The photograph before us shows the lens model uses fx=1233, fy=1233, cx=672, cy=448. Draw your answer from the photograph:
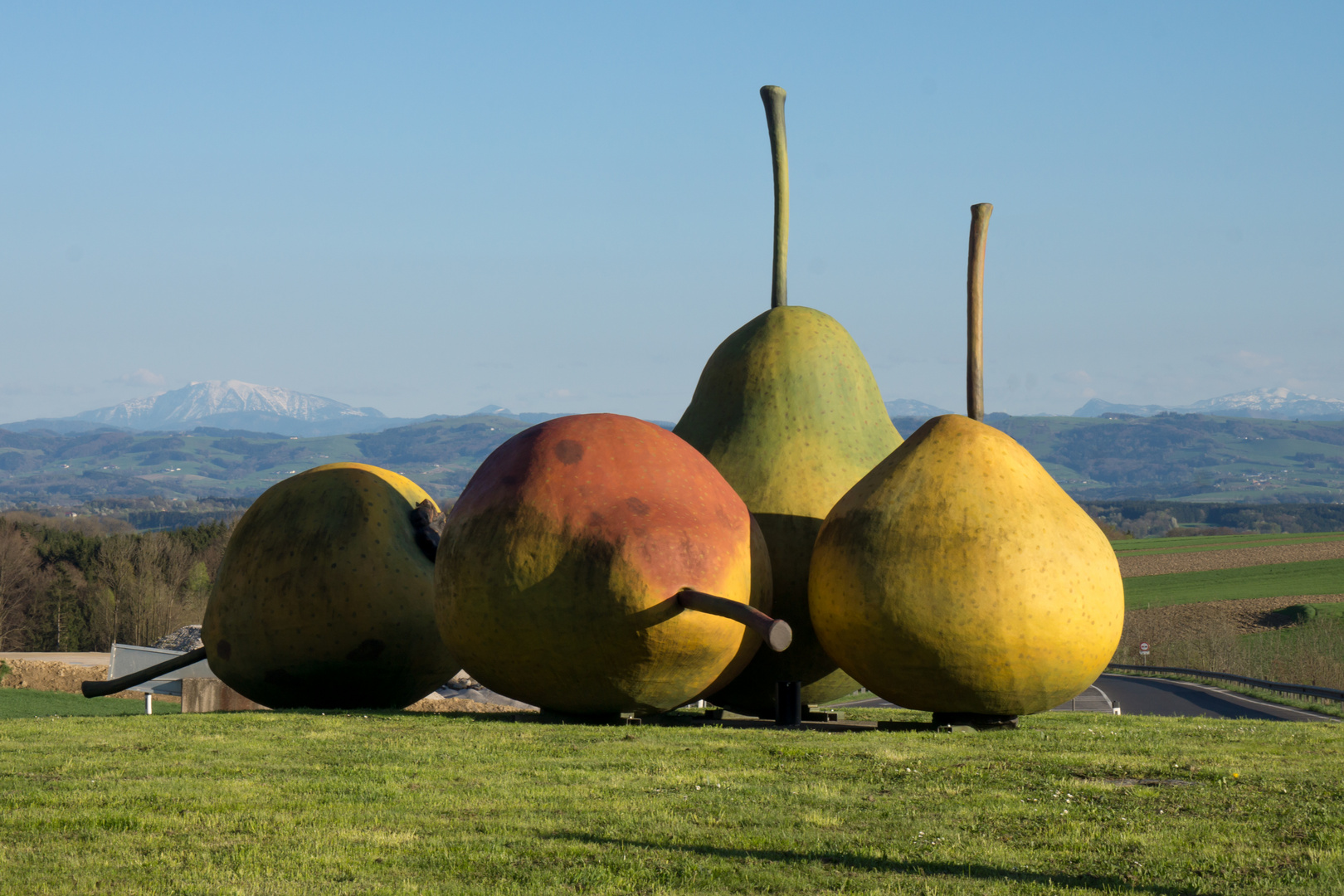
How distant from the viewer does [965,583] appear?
478 inches

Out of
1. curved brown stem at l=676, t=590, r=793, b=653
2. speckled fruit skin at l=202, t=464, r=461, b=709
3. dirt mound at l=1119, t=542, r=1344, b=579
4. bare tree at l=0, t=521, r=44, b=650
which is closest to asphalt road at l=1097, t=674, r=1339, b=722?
speckled fruit skin at l=202, t=464, r=461, b=709

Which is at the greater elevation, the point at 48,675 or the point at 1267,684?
the point at 1267,684

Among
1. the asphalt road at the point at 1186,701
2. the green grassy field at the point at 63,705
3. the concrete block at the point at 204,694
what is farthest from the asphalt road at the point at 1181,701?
the concrete block at the point at 204,694

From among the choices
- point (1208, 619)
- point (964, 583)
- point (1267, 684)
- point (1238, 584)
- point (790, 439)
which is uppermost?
point (790, 439)

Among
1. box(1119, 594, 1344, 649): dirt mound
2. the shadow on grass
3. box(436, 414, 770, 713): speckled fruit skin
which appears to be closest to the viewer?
the shadow on grass

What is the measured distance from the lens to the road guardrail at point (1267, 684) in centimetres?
3678

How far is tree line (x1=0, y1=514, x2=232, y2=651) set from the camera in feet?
251

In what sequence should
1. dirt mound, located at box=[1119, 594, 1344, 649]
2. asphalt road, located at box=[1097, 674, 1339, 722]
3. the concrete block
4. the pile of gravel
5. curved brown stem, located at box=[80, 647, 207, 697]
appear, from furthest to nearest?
1. dirt mound, located at box=[1119, 594, 1344, 649]
2. the pile of gravel
3. asphalt road, located at box=[1097, 674, 1339, 722]
4. the concrete block
5. curved brown stem, located at box=[80, 647, 207, 697]

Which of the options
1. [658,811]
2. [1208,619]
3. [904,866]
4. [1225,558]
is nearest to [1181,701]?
[1208,619]

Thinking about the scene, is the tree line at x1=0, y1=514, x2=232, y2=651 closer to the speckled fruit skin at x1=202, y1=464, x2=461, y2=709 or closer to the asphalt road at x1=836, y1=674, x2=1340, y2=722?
the asphalt road at x1=836, y1=674, x2=1340, y2=722

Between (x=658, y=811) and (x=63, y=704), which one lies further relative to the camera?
(x=63, y=704)

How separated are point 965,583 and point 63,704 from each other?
32.8 metres

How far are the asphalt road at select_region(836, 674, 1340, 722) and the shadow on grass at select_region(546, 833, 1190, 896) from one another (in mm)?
35281

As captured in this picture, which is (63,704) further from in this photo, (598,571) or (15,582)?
(15,582)
